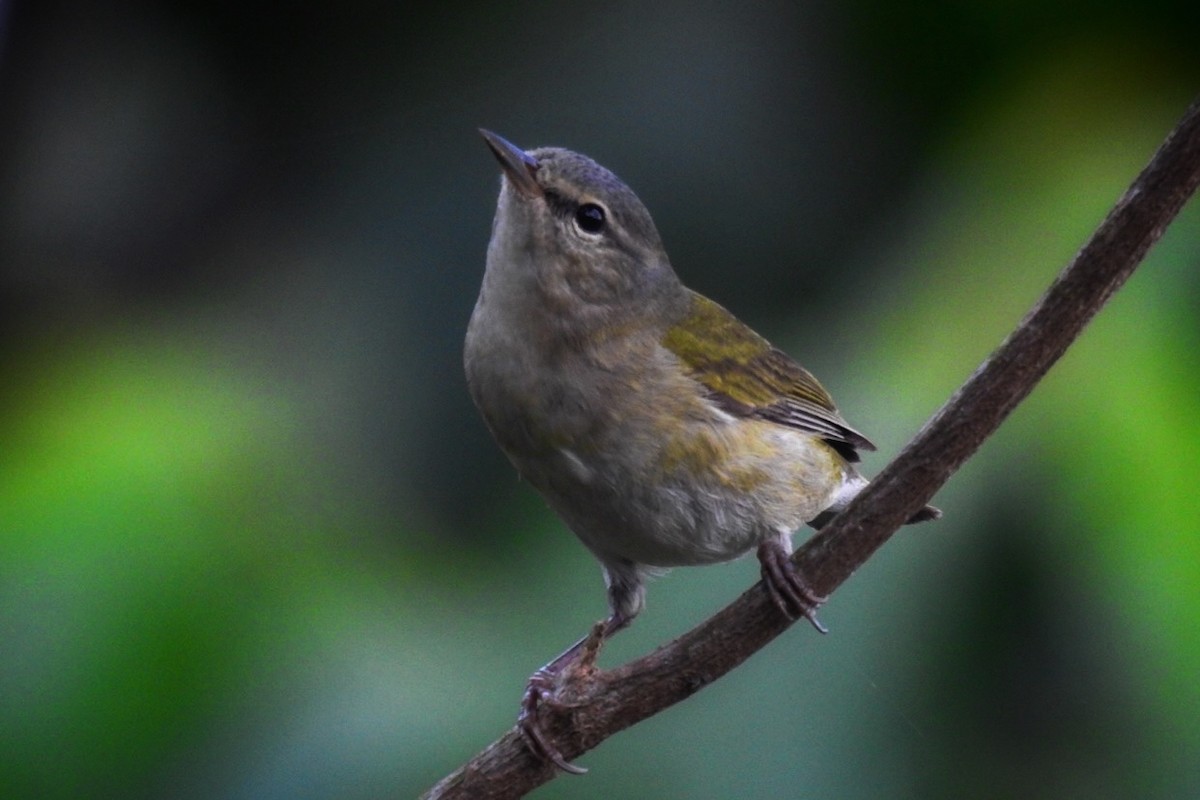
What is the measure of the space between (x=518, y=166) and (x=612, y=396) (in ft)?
1.62

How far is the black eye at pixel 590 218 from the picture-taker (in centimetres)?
276

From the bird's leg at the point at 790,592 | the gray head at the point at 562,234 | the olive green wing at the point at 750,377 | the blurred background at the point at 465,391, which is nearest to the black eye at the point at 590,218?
the gray head at the point at 562,234

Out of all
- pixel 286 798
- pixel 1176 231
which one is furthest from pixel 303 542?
pixel 1176 231

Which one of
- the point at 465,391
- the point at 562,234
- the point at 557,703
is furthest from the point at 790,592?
the point at 465,391

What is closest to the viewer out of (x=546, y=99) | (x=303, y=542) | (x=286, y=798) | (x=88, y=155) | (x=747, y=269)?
(x=286, y=798)

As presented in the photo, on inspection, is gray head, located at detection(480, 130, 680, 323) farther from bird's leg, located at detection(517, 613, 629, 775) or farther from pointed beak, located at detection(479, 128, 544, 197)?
bird's leg, located at detection(517, 613, 629, 775)

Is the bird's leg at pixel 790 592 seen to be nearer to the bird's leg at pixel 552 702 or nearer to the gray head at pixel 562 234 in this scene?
the bird's leg at pixel 552 702

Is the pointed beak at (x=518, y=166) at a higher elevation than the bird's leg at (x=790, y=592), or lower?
higher

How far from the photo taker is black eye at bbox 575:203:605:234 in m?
2.76

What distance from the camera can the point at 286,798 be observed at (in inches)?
126

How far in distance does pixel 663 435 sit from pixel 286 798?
4.42 feet

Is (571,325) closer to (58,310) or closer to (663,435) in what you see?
(663,435)

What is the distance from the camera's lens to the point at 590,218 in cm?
279

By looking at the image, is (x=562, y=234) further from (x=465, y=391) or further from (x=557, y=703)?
A: (x=465, y=391)
